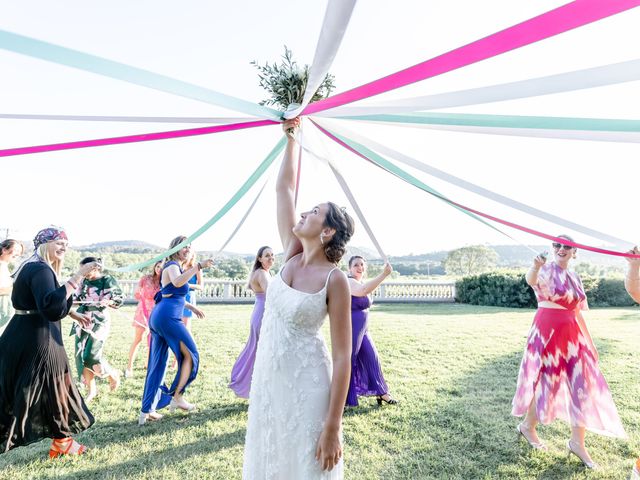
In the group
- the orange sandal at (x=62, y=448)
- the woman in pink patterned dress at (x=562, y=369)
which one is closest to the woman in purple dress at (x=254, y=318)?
the orange sandal at (x=62, y=448)

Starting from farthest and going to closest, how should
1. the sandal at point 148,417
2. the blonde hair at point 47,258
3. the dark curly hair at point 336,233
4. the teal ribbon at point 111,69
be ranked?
the sandal at point 148,417
the blonde hair at point 47,258
the dark curly hair at point 336,233
the teal ribbon at point 111,69

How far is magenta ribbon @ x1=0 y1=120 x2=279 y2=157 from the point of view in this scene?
7.50 ft

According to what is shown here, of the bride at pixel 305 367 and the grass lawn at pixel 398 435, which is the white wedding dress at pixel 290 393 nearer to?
the bride at pixel 305 367

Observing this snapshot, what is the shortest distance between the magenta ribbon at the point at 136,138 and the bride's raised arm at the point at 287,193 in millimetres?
240

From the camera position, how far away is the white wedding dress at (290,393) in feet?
5.74

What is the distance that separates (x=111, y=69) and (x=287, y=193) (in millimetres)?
1034

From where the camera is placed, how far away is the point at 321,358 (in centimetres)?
184

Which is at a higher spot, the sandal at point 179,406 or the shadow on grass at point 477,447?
the shadow on grass at point 477,447

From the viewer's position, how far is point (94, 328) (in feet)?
15.7

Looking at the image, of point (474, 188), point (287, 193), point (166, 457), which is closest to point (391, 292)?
point (166, 457)

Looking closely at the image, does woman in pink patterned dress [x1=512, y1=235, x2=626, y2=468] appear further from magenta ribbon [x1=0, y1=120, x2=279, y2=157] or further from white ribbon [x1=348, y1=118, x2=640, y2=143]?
magenta ribbon [x1=0, y1=120, x2=279, y2=157]

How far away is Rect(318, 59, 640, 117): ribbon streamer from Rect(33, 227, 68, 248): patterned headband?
2948 mm

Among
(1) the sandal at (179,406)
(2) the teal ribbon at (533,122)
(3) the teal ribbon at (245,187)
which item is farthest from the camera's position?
(1) the sandal at (179,406)

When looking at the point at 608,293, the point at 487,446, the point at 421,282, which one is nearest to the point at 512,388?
the point at 487,446
